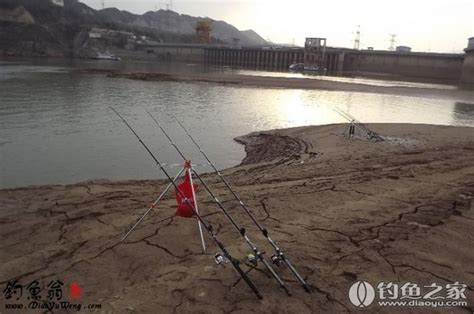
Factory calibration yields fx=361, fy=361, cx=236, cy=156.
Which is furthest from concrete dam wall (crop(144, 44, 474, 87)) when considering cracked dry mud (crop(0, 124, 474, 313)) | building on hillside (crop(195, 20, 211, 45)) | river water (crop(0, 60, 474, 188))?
cracked dry mud (crop(0, 124, 474, 313))

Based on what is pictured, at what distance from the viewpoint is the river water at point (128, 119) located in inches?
488

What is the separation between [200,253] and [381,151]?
9.54 meters

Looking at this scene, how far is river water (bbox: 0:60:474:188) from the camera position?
12.4 m

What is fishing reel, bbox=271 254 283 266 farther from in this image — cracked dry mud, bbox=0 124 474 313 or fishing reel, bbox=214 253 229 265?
fishing reel, bbox=214 253 229 265

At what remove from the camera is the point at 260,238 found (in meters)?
5.64

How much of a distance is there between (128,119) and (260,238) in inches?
675

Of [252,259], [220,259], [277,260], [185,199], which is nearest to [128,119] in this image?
[185,199]

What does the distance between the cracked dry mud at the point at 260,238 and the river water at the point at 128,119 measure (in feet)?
5.40

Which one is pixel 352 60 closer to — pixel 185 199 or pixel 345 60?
pixel 345 60

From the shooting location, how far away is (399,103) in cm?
3391

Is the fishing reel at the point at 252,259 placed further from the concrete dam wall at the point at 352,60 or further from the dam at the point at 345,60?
the concrete dam wall at the point at 352,60

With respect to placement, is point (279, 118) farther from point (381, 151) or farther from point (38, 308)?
point (38, 308)

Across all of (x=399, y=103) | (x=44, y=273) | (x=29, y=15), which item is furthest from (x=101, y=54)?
(x=44, y=273)

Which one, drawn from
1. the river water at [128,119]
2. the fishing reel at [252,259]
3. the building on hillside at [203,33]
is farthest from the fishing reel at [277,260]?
the building on hillside at [203,33]
